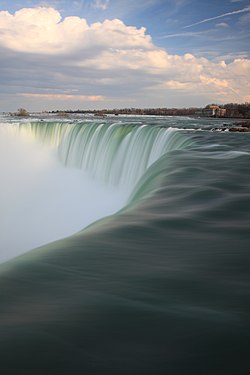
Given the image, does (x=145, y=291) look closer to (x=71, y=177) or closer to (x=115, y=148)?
(x=115, y=148)

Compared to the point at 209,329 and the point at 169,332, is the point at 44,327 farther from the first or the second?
the point at 209,329

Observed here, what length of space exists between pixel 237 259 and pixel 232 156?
995 centimetres

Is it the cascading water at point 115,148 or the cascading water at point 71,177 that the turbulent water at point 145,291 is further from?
the cascading water at point 115,148

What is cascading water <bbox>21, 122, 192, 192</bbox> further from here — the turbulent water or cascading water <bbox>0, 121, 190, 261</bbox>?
the turbulent water

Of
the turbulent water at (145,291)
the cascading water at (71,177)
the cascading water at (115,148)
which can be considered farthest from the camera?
the cascading water at (115,148)

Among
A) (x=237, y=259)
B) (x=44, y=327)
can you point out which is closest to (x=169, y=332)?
(x=44, y=327)

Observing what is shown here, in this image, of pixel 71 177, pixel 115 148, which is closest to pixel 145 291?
pixel 115 148

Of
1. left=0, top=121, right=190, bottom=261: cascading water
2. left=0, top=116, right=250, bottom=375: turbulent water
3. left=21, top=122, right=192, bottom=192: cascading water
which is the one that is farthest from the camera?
left=21, top=122, right=192, bottom=192: cascading water

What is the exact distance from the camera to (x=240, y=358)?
9.31ft

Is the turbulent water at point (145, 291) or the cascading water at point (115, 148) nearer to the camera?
the turbulent water at point (145, 291)

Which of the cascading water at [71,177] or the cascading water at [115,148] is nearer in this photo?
the cascading water at [71,177]

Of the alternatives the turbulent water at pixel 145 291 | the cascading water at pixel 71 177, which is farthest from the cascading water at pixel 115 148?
the turbulent water at pixel 145 291

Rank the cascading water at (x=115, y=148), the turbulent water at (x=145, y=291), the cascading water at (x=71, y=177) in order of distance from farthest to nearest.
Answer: the cascading water at (x=115, y=148) < the cascading water at (x=71, y=177) < the turbulent water at (x=145, y=291)

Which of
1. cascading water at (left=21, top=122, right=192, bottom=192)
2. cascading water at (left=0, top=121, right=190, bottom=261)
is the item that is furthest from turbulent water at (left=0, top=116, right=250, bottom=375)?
cascading water at (left=21, top=122, right=192, bottom=192)
